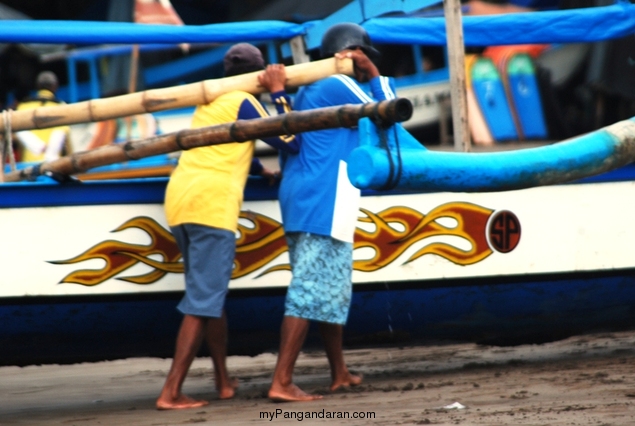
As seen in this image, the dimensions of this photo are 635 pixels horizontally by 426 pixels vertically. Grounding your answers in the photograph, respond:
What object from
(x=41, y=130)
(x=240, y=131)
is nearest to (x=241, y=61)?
(x=240, y=131)

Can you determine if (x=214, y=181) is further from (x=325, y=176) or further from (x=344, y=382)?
(x=344, y=382)

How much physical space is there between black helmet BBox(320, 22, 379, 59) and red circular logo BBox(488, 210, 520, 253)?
112 cm

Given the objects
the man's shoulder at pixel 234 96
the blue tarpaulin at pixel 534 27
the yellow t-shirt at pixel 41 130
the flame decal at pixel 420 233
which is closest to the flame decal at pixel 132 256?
the man's shoulder at pixel 234 96

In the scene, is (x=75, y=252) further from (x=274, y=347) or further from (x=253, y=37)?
(x=253, y=37)

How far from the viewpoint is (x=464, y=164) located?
11.5ft

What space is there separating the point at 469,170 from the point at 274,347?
217 centimetres

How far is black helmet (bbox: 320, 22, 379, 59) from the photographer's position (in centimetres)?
480

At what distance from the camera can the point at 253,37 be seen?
18.8 ft

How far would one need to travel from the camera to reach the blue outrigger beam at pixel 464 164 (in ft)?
11.4

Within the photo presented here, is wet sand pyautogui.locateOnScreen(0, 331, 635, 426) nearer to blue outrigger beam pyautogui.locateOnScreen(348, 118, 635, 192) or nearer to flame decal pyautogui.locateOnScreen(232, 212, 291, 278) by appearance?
flame decal pyautogui.locateOnScreen(232, 212, 291, 278)

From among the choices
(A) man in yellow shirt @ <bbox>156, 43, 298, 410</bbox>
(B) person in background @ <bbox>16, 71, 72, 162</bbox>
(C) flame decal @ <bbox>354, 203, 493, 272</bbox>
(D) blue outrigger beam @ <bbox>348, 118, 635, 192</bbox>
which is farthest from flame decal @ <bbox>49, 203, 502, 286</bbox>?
(B) person in background @ <bbox>16, 71, 72, 162</bbox>

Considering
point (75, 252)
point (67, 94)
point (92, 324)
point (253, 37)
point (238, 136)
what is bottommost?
point (92, 324)

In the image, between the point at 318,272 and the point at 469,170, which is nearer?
the point at 469,170

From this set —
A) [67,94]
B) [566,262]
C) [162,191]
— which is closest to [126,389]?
[162,191]
